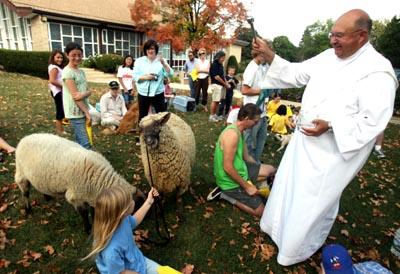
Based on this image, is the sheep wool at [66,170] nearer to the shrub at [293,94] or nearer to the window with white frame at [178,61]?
the shrub at [293,94]

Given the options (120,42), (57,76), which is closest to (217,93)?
(57,76)

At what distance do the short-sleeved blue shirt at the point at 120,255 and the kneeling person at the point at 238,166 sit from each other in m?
1.82

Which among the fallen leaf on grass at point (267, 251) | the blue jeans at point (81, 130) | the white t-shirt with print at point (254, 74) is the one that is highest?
the white t-shirt with print at point (254, 74)

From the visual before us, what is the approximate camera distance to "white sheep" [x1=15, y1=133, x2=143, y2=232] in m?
3.38

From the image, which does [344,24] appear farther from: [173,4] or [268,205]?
[173,4]

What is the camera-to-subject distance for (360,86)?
259 cm

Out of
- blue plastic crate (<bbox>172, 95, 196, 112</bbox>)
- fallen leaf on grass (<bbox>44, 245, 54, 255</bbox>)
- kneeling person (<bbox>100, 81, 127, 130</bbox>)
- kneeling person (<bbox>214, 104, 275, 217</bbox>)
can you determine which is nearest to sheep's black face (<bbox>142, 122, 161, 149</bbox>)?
kneeling person (<bbox>214, 104, 275, 217</bbox>)

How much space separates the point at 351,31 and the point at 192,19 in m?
24.8

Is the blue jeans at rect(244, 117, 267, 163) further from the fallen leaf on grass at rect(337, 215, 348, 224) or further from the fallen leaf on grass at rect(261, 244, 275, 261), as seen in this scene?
the fallen leaf on grass at rect(261, 244, 275, 261)

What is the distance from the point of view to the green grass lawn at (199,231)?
329cm

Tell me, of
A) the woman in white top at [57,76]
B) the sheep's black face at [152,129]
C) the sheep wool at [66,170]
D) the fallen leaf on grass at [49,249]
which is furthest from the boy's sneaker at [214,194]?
the woman in white top at [57,76]

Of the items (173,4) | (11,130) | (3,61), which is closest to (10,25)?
(3,61)

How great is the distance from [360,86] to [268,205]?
1.79 metres

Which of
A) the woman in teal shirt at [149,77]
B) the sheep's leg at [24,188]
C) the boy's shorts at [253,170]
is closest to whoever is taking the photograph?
the sheep's leg at [24,188]
